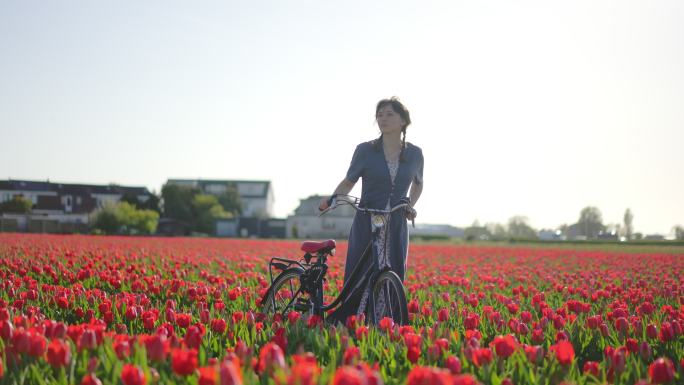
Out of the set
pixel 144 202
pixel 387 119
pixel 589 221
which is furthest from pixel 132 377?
pixel 589 221

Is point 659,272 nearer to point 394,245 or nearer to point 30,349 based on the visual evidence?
point 394,245

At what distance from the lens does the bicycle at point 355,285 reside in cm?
547

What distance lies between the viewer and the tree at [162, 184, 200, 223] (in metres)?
67.1

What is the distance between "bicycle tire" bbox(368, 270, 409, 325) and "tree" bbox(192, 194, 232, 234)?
203 ft

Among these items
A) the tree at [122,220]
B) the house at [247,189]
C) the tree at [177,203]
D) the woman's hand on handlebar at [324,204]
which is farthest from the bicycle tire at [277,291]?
the house at [247,189]

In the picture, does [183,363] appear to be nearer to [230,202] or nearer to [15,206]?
[15,206]

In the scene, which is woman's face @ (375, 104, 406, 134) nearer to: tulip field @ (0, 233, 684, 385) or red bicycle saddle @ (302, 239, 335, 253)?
red bicycle saddle @ (302, 239, 335, 253)

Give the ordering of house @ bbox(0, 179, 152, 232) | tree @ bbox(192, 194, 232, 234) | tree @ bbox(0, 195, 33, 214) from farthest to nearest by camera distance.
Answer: house @ bbox(0, 179, 152, 232) < tree @ bbox(0, 195, 33, 214) < tree @ bbox(192, 194, 232, 234)

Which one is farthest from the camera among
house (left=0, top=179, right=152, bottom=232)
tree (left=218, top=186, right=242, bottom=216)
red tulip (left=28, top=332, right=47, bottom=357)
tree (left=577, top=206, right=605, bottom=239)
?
tree (left=577, top=206, right=605, bottom=239)

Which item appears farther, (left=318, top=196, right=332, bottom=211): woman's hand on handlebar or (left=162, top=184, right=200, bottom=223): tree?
(left=162, top=184, right=200, bottom=223): tree

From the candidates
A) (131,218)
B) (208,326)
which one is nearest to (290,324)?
(208,326)

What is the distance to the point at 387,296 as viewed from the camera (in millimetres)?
5539

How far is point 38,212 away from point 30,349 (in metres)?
81.6

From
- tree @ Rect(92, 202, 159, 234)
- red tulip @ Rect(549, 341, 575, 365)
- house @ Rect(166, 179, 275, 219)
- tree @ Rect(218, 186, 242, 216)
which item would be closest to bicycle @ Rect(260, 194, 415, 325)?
red tulip @ Rect(549, 341, 575, 365)
